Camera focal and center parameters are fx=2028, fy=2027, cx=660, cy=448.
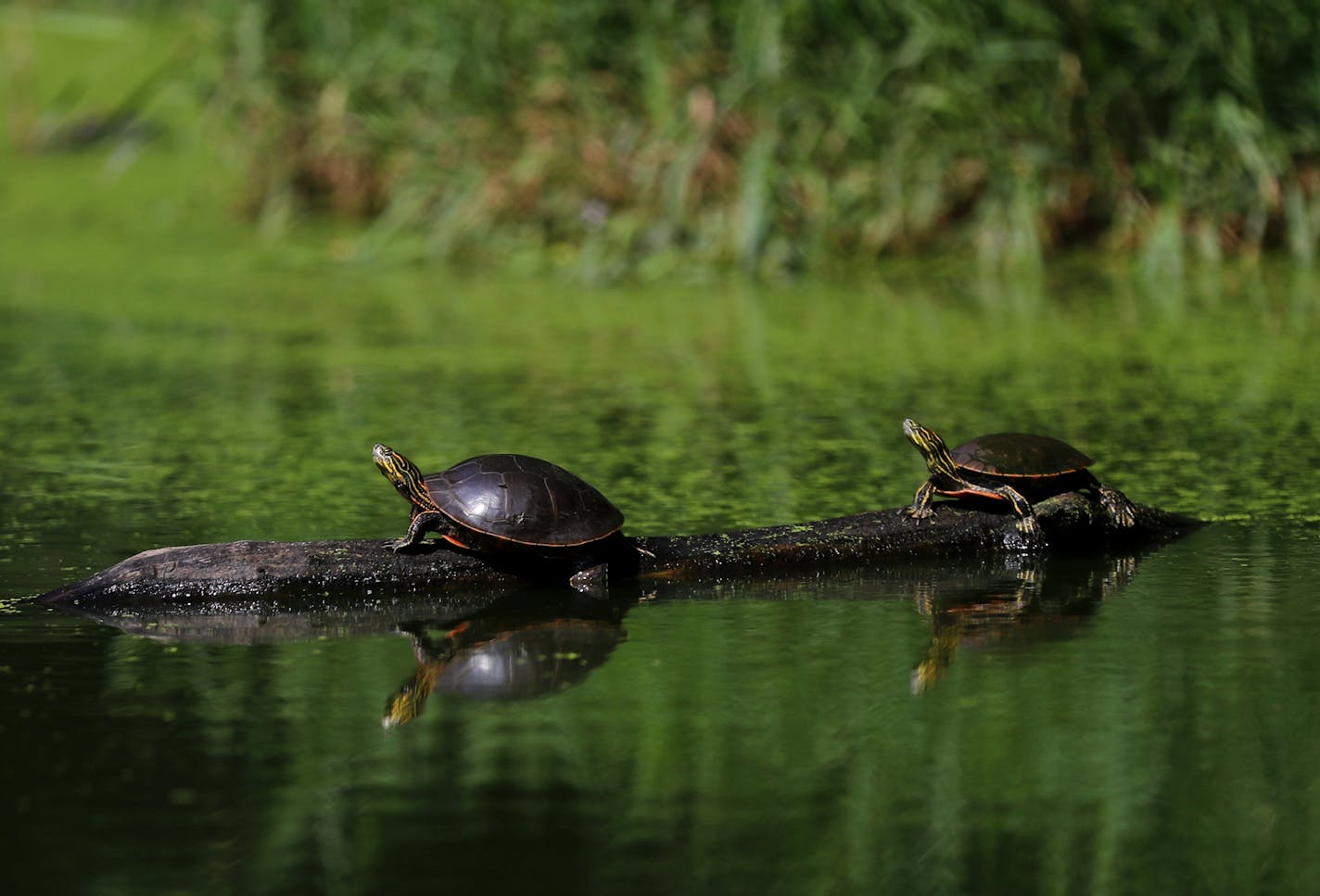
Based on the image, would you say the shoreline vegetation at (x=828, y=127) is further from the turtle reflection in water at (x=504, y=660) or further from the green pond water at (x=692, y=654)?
the turtle reflection in water at (x=504, y=660)

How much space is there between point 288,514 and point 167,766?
134 cm

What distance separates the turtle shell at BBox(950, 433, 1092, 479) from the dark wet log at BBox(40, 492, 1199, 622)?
0.06 meters

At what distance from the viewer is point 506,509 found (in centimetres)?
295

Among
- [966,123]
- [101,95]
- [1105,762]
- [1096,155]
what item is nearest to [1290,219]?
[1096,155]

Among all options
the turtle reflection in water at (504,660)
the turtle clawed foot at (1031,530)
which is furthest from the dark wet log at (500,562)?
the turtle reflection in water at (504,660)

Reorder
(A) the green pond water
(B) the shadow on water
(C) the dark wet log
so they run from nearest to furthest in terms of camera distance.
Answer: (A) the green pond water
(B) the shadow on water
(C) the dark wet log

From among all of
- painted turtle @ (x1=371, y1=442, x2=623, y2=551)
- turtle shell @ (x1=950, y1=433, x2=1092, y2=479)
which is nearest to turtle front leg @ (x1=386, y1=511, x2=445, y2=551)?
painted turtle @ (x1=371, y1=442, x2=623, y2=551)

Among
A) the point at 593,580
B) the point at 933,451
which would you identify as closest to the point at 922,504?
the point at 933,451

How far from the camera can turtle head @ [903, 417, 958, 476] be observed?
3244 millimetres

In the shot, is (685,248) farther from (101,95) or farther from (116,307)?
(101,95)

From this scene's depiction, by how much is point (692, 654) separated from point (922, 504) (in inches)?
28.2

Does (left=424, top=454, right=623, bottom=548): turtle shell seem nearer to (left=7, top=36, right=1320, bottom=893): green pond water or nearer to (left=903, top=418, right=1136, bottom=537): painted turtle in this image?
(left=7, top=36, right=1320, bottom=893): green pond water

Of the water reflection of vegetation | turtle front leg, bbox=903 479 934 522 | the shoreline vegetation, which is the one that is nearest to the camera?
the water reflection of vegetation

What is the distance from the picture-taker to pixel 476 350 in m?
5.47
